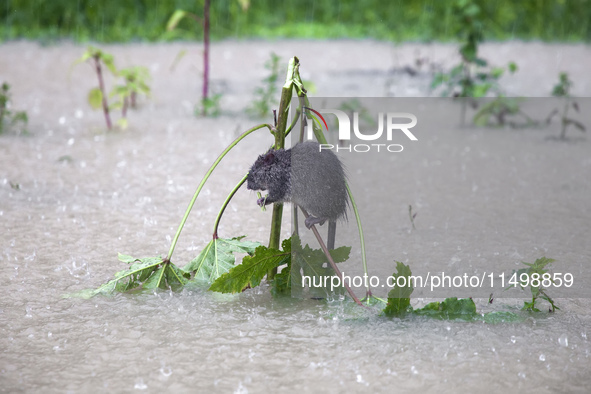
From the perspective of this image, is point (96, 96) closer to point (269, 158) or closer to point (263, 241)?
point (263, 241)

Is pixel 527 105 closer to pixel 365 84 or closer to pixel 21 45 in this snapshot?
pixel 365 84

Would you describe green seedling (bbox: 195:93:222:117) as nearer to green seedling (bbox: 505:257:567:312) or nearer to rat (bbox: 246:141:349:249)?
rat (bbox: 246:141:349:249)

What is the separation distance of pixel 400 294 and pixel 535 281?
0.36 metres

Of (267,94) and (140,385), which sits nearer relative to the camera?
(140,385)

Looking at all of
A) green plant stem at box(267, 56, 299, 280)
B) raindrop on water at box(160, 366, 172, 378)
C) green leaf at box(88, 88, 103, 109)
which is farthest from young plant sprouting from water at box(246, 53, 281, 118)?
raindrop on water at box(160, 366, 172, 378)

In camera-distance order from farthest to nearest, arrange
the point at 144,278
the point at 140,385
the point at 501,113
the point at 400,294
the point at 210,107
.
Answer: the point at 210,107, the point at 501,113, the point at 144,278, the point at 400,294, the point at 140,385

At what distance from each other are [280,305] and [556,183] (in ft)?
5.40

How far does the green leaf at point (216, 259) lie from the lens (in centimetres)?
187

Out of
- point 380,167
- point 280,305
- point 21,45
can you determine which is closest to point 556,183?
point 380,167

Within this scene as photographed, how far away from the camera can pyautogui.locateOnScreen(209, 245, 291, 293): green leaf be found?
1764 mm

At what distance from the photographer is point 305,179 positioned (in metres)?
1.73

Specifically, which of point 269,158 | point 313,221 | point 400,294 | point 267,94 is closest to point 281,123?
point 269,158

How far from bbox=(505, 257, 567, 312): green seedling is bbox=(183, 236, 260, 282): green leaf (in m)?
0.71

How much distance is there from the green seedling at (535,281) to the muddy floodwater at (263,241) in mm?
40
